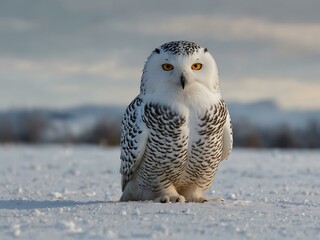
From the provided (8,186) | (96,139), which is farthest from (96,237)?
(96,139)

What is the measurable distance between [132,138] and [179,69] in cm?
74

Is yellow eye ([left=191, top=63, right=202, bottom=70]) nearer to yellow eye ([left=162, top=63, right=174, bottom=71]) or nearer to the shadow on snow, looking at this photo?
yellow eye ([left=162, top=63, right=174, bottom=71])

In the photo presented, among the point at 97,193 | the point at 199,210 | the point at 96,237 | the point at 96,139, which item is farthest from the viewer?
the point at 96,139

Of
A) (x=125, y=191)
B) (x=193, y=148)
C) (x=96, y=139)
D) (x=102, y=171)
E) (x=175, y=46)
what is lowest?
(x=96, y=139)

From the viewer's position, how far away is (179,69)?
4852mm

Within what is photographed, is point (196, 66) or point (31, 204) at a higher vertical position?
point (196, 66)

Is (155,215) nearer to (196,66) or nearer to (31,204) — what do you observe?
(196,66)

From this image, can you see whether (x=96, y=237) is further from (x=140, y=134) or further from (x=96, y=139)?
(x=96, y=139)

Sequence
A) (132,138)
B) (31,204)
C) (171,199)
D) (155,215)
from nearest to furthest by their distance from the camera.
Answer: (155,215), (132,138), (171,199), (31,204)

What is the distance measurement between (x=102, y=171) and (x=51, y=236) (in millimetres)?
6459

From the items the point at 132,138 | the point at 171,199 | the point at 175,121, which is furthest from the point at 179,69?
the point at 171,199

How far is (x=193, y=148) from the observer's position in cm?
509

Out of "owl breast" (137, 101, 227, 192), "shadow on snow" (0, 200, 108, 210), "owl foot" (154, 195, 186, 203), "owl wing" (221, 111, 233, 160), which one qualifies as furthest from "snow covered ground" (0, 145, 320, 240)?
"owl wing" (221, 111, 233, 160)

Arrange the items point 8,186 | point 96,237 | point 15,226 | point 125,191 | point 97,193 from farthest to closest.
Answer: point 8,186
point 97,193
point 125,191
point 15,226
point 96,237
